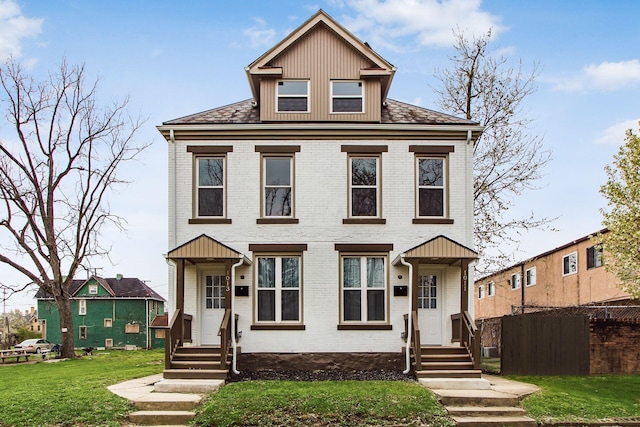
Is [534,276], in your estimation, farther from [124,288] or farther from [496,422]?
[124,288]

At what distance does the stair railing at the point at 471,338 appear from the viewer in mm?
15086

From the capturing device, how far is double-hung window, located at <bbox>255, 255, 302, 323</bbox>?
1673 cm

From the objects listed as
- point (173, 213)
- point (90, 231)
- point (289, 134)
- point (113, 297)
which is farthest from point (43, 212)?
point (113, 297)

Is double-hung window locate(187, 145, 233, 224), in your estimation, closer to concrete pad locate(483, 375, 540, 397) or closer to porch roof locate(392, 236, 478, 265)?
porch roof locate(392, 236, 478, 265)

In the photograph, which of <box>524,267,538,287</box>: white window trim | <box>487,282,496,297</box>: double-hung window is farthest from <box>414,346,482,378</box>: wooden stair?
<box>487,282,496,297</box>: double-hung window

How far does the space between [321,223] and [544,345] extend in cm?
679

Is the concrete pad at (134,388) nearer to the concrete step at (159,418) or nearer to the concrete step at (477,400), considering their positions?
the concrete step at (159,418)

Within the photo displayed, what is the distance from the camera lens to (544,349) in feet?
56.7

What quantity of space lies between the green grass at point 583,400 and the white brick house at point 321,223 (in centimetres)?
279

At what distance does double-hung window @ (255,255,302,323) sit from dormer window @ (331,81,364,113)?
13.9 feet

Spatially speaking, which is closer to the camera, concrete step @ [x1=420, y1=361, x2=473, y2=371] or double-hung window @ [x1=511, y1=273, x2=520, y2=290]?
concrete step @ [x1=420, y1=361, x2=473, y2=371]

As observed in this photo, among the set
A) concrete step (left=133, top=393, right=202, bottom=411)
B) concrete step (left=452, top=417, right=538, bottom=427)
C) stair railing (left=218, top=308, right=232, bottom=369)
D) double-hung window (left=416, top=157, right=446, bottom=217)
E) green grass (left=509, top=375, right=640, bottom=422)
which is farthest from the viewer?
double-hung window (left=416, top=157, right=446, bottom=217)

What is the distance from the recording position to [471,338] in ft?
51.0

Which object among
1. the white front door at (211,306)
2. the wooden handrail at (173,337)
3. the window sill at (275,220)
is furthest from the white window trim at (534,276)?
the wooden handrail at (173,337)
